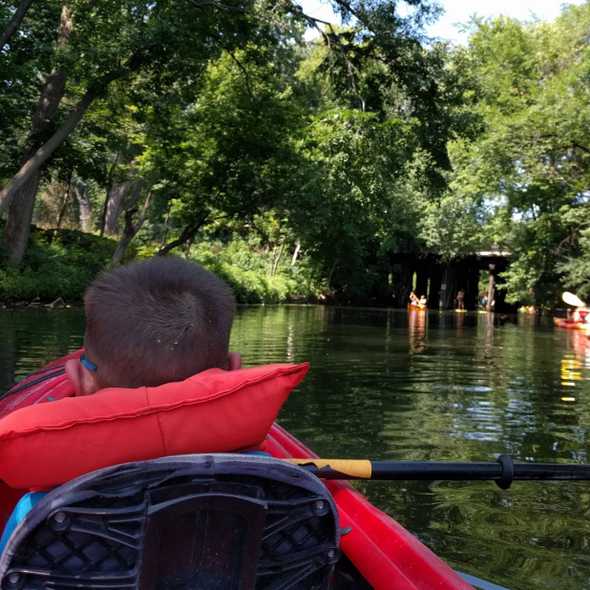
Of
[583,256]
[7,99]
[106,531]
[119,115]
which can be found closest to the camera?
[106,531]

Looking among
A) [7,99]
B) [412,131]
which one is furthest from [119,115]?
[412,131]

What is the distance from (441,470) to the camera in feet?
8.87

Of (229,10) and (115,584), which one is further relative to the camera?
(229,10)

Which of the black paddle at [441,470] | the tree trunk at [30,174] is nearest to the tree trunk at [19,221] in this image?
the tree trunk at [30,174]

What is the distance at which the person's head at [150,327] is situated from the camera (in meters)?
1.66

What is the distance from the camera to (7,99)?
17.9 metres

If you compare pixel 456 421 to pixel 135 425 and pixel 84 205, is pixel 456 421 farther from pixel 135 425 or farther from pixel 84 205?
pixel 84 205

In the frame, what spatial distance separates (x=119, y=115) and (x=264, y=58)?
791 centimetres

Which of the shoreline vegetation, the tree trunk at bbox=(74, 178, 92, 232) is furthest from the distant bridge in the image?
the tree trunk at bbox=(74, 178, 92, 232)

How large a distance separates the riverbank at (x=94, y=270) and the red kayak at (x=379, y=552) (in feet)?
29.0

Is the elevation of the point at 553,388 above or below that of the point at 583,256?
below

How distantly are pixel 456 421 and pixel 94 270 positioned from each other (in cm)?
2149

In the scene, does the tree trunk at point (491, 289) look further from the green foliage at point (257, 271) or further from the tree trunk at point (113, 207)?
the tree trunk at point (113, 207)

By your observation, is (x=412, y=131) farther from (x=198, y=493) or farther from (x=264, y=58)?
(x=198, y=493)
